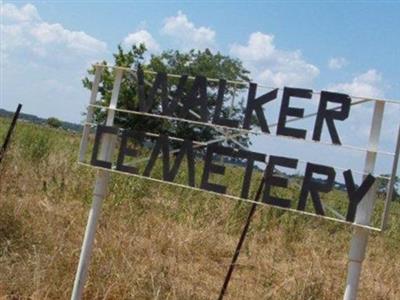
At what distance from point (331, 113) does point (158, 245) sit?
2.74m

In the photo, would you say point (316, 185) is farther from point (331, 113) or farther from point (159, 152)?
point (159, 152)

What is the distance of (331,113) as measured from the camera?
3.56 m

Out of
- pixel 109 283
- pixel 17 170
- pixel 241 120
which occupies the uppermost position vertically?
pixel 241 120

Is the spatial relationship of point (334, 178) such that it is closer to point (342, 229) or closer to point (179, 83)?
point (179, 83)

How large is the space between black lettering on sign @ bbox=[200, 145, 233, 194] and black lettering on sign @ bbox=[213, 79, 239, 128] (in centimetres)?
16

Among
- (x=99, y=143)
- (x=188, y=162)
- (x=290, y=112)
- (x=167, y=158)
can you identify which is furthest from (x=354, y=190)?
(x=99, y=143)

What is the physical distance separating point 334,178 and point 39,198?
Answer: 445 centimetres

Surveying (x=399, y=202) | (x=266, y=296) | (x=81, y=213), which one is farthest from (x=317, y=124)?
(x=399, y=202)

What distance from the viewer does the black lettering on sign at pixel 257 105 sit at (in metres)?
3.77

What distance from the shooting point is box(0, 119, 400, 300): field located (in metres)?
4.89

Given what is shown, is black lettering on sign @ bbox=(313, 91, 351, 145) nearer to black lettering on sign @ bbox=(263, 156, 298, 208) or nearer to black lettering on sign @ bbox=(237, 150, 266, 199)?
black lettering on sign @ bbox=(263, 156, 298, 208)

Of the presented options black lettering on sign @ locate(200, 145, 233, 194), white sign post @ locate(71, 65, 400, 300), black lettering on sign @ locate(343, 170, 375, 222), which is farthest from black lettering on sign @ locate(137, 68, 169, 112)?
black lettering on sign @ locate(343, 170, 375, 222)

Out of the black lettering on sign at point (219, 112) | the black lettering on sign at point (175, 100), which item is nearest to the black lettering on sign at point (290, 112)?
the black lettering on sign at point (219, 112)

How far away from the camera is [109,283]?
4.84m
